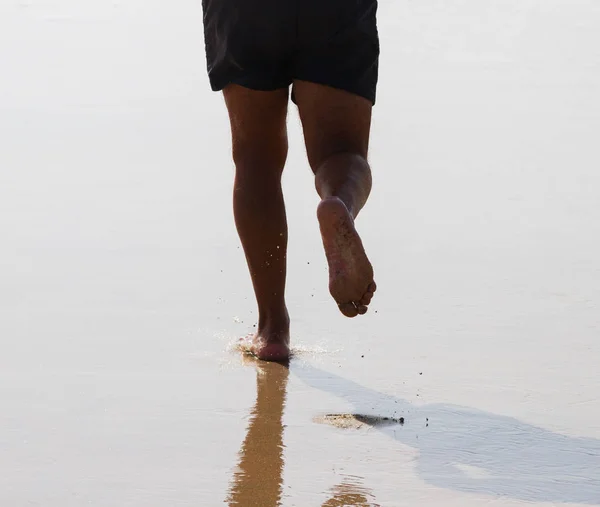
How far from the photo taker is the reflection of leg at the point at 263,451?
2.84 meters

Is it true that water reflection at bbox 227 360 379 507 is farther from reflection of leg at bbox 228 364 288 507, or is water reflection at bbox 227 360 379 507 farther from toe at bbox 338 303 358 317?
toe at bbox 338 303 358 317

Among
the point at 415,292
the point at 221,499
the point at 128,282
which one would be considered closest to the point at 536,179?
the point at 415,292

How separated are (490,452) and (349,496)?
45cm

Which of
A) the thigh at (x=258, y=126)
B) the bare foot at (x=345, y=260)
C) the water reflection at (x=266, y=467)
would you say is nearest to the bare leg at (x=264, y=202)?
the thigh at (x=258, y=126)

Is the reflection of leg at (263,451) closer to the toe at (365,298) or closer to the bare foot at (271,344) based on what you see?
the bare foot at (271,344)

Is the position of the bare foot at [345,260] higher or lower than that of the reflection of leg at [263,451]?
higher

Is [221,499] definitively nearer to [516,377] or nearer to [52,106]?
[516,377]

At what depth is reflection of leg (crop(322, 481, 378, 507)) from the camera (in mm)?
2803

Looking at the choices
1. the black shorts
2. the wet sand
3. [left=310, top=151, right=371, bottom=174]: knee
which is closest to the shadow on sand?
the wet sand

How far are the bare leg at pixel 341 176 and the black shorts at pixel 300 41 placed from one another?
0.15 ft

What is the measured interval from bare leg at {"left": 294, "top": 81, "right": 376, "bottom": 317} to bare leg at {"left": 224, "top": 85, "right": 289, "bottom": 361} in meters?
0.19

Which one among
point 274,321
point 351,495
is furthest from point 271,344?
point 351,495

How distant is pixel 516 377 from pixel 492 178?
2.19m

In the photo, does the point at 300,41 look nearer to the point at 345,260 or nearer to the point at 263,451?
the point at 345,260
